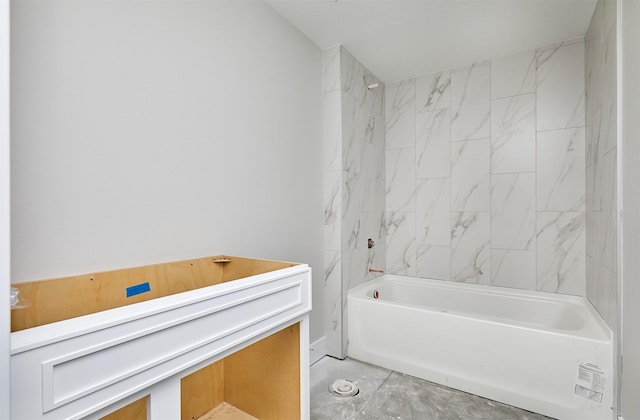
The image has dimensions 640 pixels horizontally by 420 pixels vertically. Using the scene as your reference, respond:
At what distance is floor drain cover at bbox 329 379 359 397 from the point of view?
6.52ft

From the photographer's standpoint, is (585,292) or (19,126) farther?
(585,292)

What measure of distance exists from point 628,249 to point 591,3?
63.9 inches

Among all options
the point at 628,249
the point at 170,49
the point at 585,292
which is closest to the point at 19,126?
the point at 170,49

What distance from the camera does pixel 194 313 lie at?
0.98 metres

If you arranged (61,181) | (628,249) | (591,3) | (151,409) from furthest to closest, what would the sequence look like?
(591,3)
(628,249)
(61,181)
(151,409)

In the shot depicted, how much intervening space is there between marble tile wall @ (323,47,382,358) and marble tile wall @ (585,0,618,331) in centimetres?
163

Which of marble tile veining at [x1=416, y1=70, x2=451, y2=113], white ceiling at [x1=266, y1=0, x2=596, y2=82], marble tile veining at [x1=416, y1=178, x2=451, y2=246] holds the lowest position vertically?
marble tile veining at [x1=416, y1=178, x2=451, y2=246]

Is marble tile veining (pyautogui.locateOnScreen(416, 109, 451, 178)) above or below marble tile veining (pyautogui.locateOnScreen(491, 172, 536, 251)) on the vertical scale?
above

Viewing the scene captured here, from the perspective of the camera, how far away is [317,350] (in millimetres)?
2463

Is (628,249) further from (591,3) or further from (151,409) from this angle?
(151,409)

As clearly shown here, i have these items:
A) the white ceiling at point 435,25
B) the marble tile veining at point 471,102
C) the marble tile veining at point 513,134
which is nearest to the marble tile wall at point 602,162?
the white ceiling at point 435,25

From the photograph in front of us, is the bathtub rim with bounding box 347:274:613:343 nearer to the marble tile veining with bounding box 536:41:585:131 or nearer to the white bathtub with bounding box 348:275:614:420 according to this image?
the white bathtub with bounding box 348:275:614:420

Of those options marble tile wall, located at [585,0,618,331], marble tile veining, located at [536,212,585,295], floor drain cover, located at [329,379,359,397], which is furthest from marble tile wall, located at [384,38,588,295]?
floor drain cover, located at [329,379,359,397]

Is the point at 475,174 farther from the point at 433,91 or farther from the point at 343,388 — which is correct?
the point at 343,388
